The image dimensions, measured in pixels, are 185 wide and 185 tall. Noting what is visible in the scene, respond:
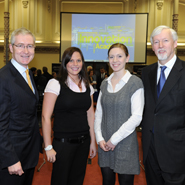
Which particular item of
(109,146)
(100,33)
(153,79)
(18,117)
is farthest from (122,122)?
(100,33)

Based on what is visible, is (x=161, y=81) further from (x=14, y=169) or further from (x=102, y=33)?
(x=102, y=33)

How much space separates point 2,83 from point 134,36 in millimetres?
10006

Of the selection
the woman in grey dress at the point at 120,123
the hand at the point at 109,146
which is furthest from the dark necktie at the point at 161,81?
the hand at the point at 109,146

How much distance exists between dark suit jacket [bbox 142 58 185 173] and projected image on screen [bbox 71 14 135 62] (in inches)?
360

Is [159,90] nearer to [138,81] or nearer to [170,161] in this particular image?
[138,81]

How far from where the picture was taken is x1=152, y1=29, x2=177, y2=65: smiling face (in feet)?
6.72

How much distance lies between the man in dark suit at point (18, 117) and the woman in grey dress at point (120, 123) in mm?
649

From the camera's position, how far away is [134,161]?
2.11 m

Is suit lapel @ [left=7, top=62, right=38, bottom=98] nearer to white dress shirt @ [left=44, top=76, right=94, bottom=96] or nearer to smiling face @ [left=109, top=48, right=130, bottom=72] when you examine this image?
white dress shirt @ [left=44, top=76, right=94, bottom=96]

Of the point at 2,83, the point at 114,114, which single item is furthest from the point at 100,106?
the point at 2,83

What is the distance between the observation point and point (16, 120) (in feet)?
5.78

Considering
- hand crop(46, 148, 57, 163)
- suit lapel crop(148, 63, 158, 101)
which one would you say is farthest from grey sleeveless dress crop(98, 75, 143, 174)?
hand crop(46, 148, 57, 163)

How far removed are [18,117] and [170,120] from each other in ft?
4.04

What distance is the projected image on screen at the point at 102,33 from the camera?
10961 mm
